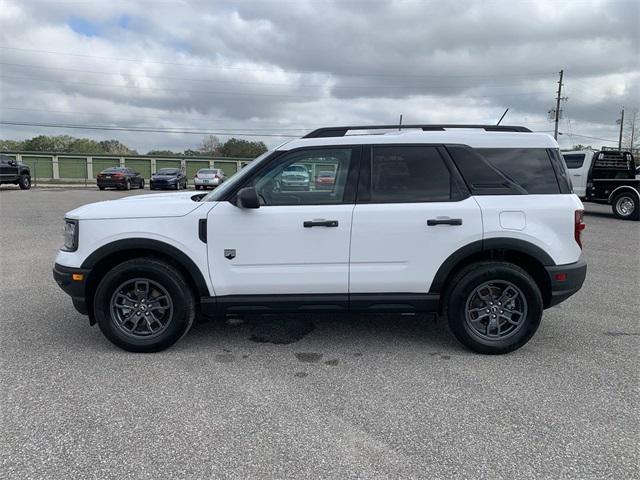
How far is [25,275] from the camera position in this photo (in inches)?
269

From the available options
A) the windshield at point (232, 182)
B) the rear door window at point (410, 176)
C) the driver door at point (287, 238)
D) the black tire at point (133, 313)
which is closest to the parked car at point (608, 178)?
the rear door window at point (410, 176)

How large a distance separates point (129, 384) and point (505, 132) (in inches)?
146

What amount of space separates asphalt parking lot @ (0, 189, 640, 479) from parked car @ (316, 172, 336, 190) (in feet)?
4.66

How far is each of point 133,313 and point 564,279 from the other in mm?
3646

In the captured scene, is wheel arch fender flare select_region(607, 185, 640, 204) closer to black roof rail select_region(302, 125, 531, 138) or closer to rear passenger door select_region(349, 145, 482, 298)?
black roof rail select_region(302, 125, 531, 138)

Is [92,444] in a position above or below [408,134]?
below

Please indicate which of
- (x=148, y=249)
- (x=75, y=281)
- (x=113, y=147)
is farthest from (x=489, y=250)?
(x=113, y=147)

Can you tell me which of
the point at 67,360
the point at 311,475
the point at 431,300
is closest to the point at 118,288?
the point at 67,360

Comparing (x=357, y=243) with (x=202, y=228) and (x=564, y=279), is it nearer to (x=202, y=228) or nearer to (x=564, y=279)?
(x=202, y=228)

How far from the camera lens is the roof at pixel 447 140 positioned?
161 inches

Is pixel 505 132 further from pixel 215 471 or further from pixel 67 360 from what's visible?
pixel 67 360

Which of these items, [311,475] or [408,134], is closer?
[311,475]

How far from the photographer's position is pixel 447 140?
4113mm

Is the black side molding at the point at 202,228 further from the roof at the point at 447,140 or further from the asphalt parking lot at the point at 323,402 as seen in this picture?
the asphalt parking lot at the point at 323,402
